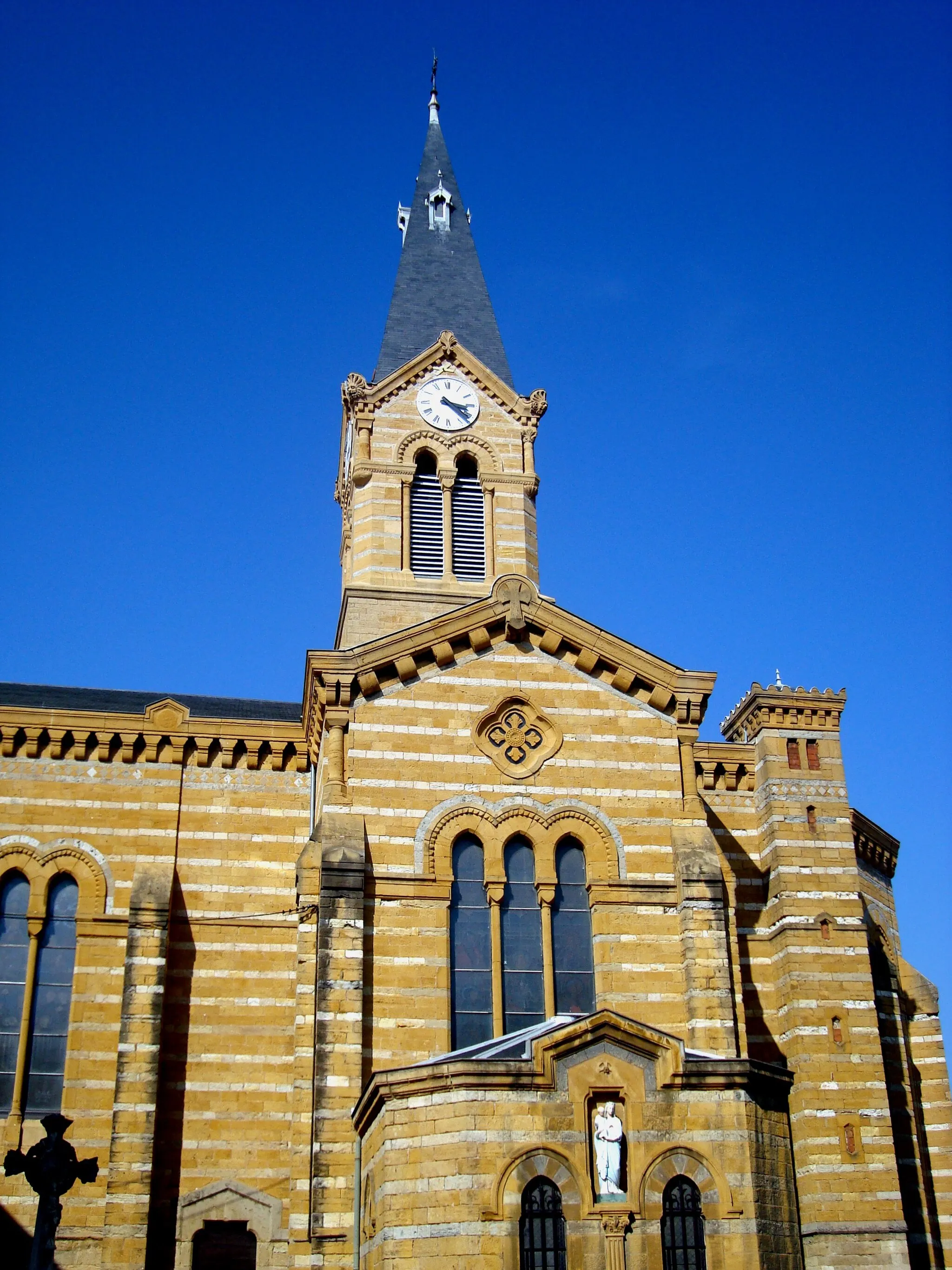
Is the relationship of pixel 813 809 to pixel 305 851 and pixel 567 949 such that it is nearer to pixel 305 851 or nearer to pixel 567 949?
pixel 567 949

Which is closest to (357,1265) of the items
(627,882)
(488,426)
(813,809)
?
(627,882)

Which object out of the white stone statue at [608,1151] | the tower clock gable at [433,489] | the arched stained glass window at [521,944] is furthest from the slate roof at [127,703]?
the white stone statue at [608,1151]

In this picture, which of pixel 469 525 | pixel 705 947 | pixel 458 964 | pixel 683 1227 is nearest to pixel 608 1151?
pixel 683 1227

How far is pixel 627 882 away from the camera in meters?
27.6

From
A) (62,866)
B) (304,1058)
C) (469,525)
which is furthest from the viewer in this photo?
(469,525)

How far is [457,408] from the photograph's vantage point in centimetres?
4038

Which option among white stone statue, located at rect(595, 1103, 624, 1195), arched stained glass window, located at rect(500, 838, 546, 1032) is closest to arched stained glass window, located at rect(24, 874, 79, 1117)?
arched stained glass window, located at rect(500, 838, 546, 1032)

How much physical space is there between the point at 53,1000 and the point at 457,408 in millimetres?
19601

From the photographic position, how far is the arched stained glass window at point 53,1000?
28000 millimetres

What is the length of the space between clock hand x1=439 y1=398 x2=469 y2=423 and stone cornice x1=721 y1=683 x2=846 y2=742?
42.6 ft

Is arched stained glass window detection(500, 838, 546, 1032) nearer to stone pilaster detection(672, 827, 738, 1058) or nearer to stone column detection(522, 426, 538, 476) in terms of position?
stone pilaster detection(672, 827, 738, 1058)

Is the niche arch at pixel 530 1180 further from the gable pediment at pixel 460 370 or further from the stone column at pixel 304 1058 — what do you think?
the gable pediment at pixel 460 370

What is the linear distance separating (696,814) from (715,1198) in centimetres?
829

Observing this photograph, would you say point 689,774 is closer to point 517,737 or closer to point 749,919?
point 517,737
